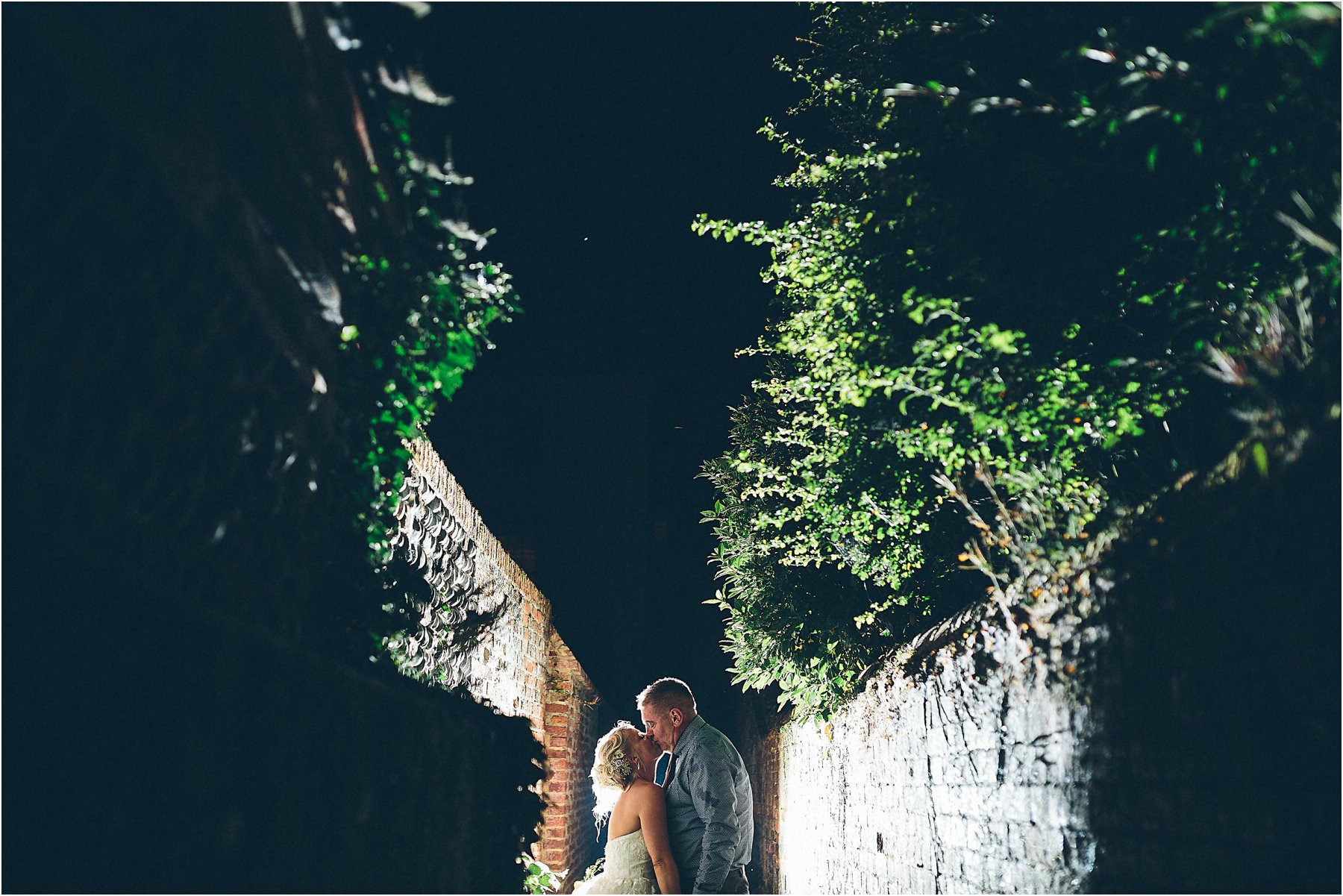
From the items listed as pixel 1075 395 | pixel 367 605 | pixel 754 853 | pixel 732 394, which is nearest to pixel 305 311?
pixel 367 605

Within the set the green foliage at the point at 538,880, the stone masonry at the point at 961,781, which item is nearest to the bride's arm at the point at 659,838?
the green foliage at the point at 538,880

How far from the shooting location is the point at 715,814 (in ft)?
13.3

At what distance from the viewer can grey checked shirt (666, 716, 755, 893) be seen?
13.2 ft

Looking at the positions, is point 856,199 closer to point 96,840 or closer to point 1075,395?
point 1075,395

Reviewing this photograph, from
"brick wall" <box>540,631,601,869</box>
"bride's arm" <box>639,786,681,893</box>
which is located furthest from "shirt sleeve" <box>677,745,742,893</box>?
"brick wall" <box>540,631,601,869</box>

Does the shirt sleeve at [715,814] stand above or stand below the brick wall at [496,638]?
below

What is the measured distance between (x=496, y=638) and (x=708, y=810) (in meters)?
2.04

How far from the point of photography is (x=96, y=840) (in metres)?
1.01

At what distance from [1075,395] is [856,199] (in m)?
Answer: 1.63

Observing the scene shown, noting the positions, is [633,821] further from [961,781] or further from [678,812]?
[961,781]

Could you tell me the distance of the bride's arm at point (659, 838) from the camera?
13.6 feet

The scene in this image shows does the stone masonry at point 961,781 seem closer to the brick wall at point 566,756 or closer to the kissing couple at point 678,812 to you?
the kissing couple at point 678,812

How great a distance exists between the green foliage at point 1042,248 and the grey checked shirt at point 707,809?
1531mm

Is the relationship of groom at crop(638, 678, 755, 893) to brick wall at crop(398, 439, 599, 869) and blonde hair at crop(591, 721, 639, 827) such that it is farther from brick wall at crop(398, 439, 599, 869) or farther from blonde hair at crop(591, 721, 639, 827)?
brick wall at crop(398, 439, 599, 869)
